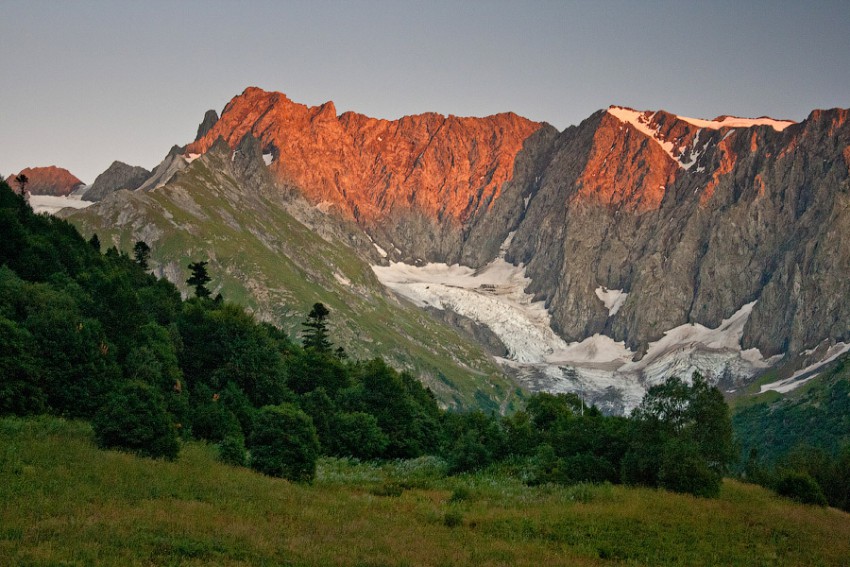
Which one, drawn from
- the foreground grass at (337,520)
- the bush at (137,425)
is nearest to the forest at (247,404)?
the bush at (137,425)

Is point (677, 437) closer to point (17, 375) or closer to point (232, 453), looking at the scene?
point (232, 453)

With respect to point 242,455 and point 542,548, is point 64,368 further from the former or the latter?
point 542,548

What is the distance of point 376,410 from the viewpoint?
100 m

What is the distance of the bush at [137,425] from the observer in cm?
5403

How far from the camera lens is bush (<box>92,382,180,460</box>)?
5403 cm

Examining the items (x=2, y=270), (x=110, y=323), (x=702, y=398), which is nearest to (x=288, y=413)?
(x=110, y=323)

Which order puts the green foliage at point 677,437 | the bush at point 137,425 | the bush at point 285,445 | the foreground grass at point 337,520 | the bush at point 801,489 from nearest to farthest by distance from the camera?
the foreground grass at point 337,520 → the bush at point 137,425 → the green foliage at point 677,437 → the bush at point 285,445 → the bush at point 801,489

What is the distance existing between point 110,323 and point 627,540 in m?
54.1

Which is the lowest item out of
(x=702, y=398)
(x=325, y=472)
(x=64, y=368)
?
(x=325, y=472)

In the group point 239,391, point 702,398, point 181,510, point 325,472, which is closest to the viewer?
point 181,510

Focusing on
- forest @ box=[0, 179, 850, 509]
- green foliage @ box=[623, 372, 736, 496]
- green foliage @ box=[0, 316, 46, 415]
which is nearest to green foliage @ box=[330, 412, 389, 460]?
forest @ box=[0, 179, 850, 509]

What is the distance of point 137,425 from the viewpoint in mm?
54531

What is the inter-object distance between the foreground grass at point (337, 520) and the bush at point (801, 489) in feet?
7.64

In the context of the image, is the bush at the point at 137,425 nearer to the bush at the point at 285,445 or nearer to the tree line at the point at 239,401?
the tree line at the point at 239,401
